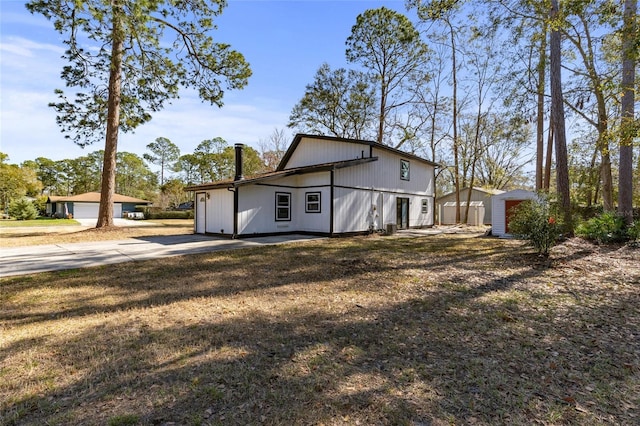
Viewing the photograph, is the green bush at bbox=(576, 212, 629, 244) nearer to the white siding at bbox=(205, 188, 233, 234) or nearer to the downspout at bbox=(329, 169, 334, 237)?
the downspout at bbox=(329, 169, 334, 237)

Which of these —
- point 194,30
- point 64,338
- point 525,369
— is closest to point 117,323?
point 64,338

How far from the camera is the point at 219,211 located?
14328 mm

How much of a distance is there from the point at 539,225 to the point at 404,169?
1065 centimetres

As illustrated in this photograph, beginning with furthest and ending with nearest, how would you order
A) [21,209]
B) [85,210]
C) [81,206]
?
1. [85,210]
2. [81,206]
3. [21,209]

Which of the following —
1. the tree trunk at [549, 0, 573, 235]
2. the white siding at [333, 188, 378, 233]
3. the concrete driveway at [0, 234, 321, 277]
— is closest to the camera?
the concrete driveway at [0, 234, 321, 277]

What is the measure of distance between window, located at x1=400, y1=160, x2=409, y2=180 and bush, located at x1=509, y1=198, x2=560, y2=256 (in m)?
9.82

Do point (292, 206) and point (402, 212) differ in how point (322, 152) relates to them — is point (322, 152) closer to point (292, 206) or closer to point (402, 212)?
point (292, 206)

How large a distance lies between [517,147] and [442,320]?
34011mm

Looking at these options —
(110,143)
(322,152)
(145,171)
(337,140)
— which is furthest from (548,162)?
(145,171)

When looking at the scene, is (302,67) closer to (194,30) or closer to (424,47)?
(424,47)

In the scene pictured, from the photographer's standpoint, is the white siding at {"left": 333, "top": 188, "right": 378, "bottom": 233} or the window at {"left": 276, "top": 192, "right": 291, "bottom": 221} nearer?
the white siding at {"left": 333, "top": 188, "right": 378, "bottom": 233}

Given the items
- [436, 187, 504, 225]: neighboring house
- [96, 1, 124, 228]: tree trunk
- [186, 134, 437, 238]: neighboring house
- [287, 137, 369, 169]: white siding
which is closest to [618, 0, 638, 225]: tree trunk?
[186, 134, 437, 238]: neighboring house

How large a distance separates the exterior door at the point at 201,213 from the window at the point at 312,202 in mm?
4958

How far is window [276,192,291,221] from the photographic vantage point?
14.9m
